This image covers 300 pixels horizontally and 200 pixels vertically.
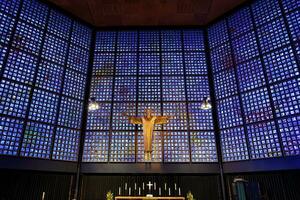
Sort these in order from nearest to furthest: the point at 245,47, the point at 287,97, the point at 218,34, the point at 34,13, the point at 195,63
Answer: the point at 287,97, the point at 34,13, the point at 245,47, the point at 195,63, the point at 218,34

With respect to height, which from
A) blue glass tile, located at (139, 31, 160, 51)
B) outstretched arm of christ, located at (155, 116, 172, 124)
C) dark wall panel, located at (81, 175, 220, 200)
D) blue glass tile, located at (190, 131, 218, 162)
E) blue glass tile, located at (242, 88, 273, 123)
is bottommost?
dark wall panel, located at (81, 175, 220, 200)

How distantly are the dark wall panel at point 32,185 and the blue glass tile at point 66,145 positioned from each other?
965 millimetres

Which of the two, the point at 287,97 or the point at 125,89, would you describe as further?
the point at 125,89

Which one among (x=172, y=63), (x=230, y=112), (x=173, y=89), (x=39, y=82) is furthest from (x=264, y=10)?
(x=39, y=82)

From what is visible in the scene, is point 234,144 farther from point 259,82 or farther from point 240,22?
point 240,22

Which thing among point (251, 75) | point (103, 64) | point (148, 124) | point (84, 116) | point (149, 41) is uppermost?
point (149, 41)

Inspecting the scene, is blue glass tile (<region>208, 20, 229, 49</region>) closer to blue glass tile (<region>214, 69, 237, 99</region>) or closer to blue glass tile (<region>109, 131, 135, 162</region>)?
blue glass tile (<region>214, 69, 237, 99</region>)

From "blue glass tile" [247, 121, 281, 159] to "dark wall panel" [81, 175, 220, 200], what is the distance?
2.55m

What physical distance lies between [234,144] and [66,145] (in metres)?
9.17

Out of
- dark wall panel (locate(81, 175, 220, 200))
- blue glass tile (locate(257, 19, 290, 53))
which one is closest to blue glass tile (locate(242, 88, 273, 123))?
blue glass tile (locate(257, 19, 290, 53))

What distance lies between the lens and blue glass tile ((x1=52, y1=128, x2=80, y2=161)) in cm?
1098

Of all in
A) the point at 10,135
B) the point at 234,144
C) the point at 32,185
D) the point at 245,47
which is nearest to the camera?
the point at 10,135

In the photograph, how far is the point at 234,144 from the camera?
1122 cm

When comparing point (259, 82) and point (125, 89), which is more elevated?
point (125, 89)
